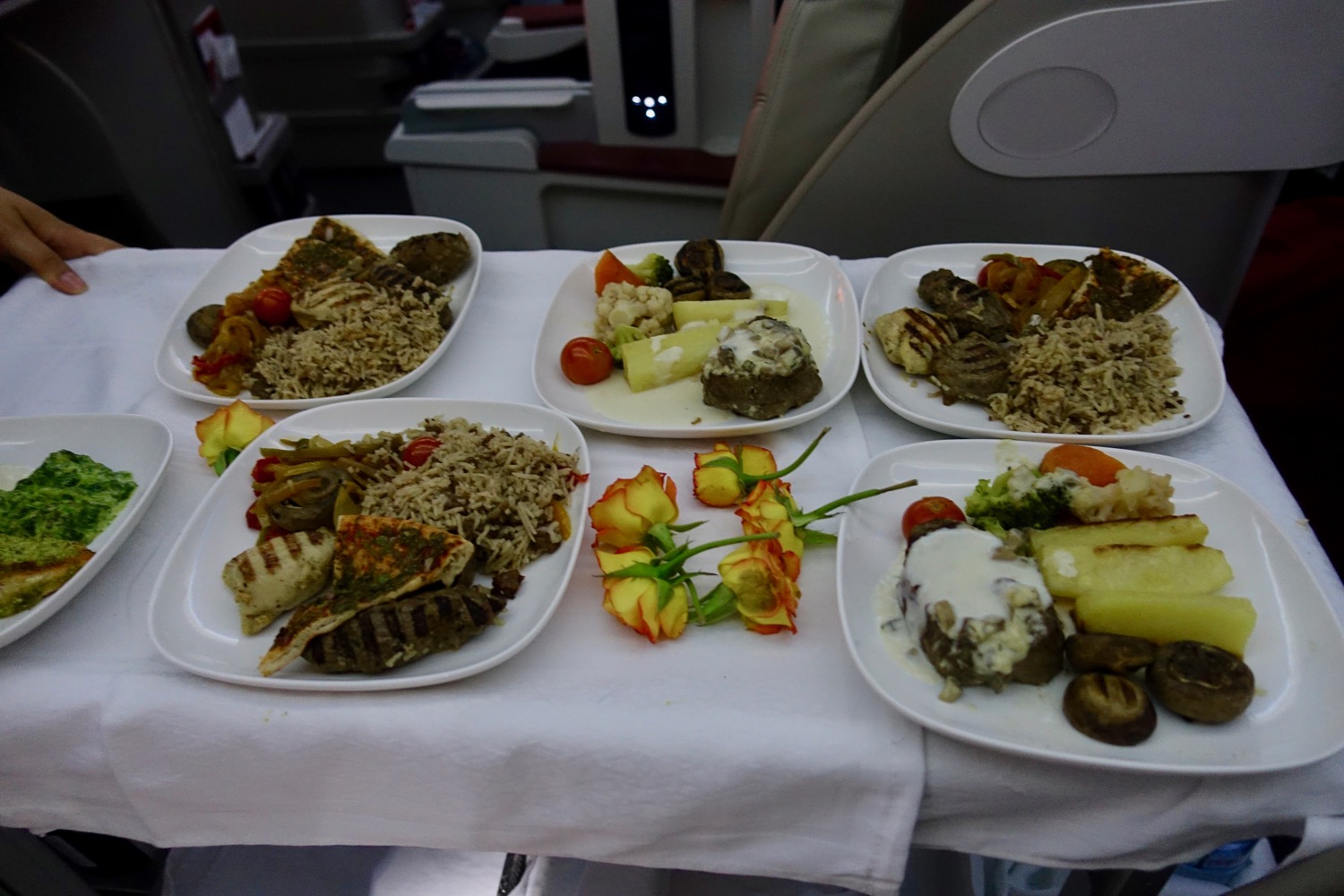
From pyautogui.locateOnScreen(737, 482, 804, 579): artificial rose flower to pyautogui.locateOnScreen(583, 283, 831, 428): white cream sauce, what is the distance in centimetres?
28

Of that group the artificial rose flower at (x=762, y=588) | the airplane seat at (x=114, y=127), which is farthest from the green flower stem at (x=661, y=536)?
the airplane seat at (x=114, y=127)

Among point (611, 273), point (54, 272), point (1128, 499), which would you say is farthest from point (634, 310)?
point (54, 272)

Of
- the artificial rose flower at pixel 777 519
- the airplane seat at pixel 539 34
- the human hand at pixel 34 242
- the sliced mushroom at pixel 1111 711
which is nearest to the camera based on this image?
the sliced mushroom at pixel 1111 711

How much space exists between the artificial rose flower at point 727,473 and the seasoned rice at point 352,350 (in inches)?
29.6

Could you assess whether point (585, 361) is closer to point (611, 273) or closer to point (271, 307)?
point (611, 273)

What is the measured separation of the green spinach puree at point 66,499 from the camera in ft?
4.65

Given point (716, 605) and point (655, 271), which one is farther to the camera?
point (655, 271)

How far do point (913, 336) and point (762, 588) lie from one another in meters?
0.75

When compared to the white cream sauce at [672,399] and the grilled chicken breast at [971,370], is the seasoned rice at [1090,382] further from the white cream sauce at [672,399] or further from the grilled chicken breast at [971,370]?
the white cream sauce at [672,399]

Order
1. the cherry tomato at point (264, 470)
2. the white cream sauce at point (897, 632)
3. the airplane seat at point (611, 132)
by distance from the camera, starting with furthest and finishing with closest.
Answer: the airplane seat at point (611, 132)
the cherry tomato at point (264, 470)
the white cream sauce at point (897, 632)

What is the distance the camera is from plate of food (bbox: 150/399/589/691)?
117 centimetres

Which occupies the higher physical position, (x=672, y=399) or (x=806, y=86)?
(x=806, y=86)

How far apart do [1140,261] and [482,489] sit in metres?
1.55

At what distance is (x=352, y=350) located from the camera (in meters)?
1.77
